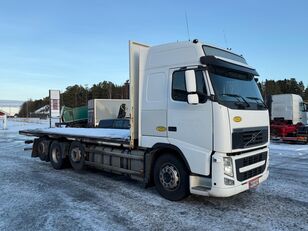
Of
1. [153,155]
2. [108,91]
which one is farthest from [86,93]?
[153,155]

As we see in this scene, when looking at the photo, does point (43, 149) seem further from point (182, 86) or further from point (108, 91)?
point (108, 91)

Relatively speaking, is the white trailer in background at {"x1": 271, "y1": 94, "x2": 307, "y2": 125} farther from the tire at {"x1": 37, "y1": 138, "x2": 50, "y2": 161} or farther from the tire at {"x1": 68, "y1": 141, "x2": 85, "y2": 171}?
the tire at {"x1": 68, "y1": 141, "x2": 85, "y2": 171}

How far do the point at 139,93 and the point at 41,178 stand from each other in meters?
4.00

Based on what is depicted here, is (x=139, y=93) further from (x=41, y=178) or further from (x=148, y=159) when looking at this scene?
(x=41, y=178)

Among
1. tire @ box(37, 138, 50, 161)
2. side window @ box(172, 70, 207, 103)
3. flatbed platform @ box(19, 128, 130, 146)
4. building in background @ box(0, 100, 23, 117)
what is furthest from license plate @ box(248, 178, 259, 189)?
building in background @ box(0, 100, 23, 117)

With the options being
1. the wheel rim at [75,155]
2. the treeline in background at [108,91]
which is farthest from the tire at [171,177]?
the treeline in background at [108,91]

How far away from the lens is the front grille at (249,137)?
6.09 m

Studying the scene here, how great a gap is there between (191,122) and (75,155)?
5004mm

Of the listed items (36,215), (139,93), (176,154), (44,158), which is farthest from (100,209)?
(44,158)

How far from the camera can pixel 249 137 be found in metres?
6.43

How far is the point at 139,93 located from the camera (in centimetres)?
755

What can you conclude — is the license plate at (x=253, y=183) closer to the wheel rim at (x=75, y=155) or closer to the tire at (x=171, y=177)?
the tire at (x=171, y=177)

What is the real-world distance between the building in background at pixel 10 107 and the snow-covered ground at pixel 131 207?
470ft

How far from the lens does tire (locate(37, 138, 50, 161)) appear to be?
11787 millimetres
